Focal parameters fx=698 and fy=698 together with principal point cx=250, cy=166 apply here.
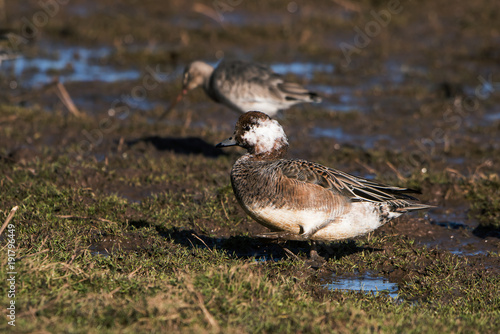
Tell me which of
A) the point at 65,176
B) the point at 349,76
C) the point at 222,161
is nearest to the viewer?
the point at 65,176

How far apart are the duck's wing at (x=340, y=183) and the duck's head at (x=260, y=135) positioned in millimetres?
313

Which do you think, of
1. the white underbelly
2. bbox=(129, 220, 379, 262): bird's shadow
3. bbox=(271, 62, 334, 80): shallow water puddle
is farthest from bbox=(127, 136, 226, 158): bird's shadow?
bbox=(271, 62, 334, 80): shallow water puddle

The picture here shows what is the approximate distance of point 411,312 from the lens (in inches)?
186

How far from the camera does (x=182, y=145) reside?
370 inches

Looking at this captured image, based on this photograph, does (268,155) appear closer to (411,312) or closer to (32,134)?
(411,312)

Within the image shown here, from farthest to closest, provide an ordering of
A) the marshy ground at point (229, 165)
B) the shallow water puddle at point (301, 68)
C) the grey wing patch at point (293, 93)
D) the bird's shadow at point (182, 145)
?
1. the shallow water puddle at point (301, 68)
2. the grey wing patch at point (293, 93)
3. the bird's shadow at point (182, 145)
4. the marshy ground at point (229, 165)

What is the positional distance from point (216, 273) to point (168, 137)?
528 centimetres

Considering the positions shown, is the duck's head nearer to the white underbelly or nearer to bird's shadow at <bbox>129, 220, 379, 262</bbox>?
the white underbelly

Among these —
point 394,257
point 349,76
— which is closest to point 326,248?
point 394,257

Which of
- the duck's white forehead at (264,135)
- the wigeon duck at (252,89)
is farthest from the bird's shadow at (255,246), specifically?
the wigeon duck at (252,89)

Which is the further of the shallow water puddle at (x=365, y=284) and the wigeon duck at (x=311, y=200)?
the shallow water puddle at (x=365, y=284)

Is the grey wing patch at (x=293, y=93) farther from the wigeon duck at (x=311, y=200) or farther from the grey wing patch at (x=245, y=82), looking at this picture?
the wigeon duck at (x=311, y=200)

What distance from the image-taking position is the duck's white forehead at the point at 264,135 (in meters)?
5.77

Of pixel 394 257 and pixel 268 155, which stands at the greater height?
pixel 268 155
